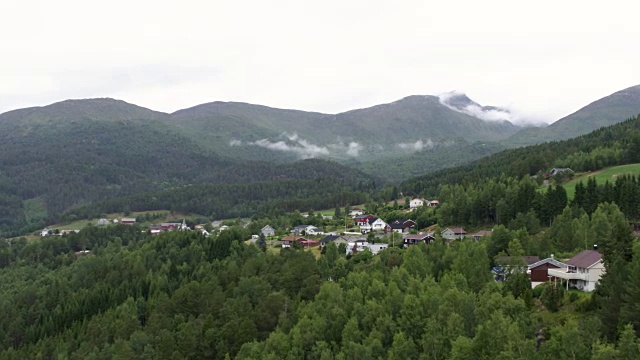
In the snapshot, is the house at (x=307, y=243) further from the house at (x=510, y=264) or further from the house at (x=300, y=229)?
the house at (x=510, y=264)

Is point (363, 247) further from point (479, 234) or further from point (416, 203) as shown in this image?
point (416, 203)

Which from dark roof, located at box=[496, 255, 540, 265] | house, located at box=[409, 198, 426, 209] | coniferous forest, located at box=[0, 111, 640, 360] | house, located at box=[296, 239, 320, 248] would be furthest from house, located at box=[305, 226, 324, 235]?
dark roof, located at box=[496, 255, 540, 265]

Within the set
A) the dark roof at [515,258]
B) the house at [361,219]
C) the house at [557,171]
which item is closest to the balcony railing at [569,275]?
the dark roof at [515,258]

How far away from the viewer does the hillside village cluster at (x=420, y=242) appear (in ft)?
183

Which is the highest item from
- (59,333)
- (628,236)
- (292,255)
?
(628,236)

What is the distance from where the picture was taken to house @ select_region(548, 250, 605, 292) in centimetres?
5412

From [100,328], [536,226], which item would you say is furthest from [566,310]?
[100,328]

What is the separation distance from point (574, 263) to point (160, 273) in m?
65.3

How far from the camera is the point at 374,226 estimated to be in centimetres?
12962

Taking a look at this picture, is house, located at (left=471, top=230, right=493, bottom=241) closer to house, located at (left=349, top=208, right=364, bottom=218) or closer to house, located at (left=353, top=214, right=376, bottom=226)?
house, located at (left=353, top=214, right=376, bottom=226)

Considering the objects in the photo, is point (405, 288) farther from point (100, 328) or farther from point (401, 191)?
point (401, 191)

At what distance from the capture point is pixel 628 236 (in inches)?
1994

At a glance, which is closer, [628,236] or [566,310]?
[566,310]

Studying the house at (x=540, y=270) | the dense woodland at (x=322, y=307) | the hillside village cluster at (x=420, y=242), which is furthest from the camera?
the house at (x=540, y=270)
